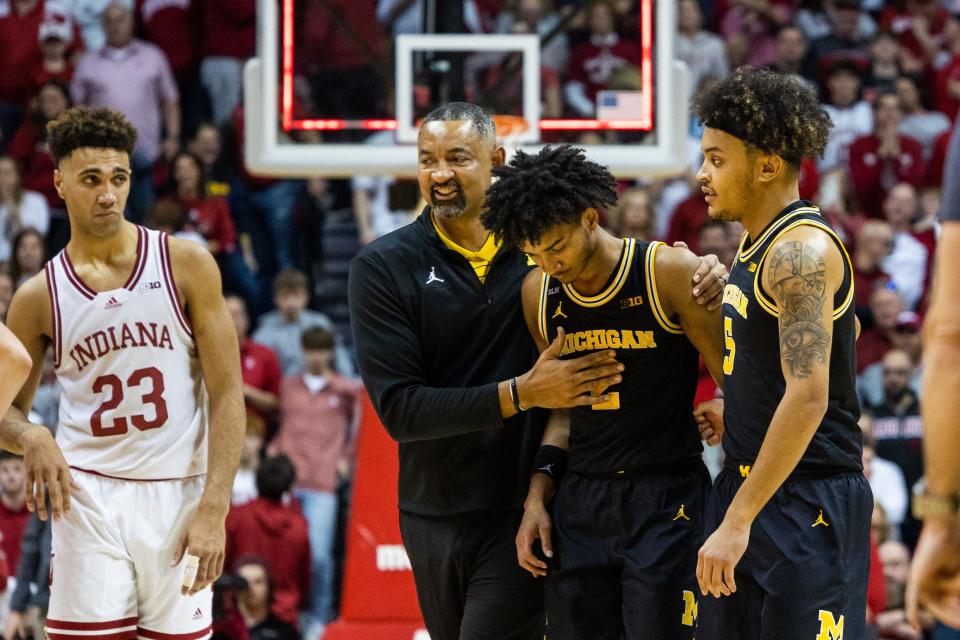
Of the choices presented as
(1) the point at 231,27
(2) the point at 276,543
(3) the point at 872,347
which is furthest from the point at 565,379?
(1) the point at 231,27

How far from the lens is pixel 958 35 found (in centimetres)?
1229

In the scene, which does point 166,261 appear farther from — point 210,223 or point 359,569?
point 210,223

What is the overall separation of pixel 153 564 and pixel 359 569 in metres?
2.24

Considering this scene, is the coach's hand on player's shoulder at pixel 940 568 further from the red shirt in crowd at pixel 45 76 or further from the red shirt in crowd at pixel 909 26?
the red shirt in crowd at pixel 909 26

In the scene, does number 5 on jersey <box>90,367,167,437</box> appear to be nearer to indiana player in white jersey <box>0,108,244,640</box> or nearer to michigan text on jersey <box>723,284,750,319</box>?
indiana player in white jersey <box>0,108,244,640</box>

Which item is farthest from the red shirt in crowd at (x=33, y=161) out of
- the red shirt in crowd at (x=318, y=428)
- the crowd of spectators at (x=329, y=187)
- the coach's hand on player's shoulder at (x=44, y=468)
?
the coach's hand on player's shoulder at (x=44, y=468)

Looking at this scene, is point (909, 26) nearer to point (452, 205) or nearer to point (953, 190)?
point (452, 205)

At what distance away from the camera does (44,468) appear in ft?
15.1

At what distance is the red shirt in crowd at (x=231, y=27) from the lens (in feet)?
38.2

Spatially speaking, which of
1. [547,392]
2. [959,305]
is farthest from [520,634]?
[959,305]

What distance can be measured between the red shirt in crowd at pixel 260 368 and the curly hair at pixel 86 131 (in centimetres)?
458

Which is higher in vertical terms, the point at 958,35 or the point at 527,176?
the point at 958,35

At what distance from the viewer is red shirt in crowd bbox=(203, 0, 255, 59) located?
11.6 metres

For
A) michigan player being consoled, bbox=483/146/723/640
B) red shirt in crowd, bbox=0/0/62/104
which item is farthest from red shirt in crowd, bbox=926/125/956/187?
michigan player being consoled, bbox=483/146/723/640
